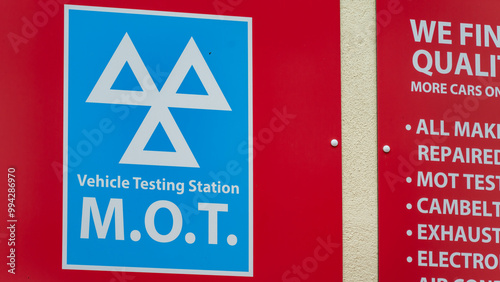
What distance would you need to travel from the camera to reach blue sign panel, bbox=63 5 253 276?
6773mm

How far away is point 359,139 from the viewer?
23.3ft

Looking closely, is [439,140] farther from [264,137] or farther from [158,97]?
[158,97]

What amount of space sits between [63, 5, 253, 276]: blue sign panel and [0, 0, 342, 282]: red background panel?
0.21 feet

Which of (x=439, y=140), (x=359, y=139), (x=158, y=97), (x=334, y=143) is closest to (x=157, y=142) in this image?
(x=158, y=97)

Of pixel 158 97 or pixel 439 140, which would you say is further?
pixel 439 140

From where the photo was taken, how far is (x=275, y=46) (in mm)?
7113

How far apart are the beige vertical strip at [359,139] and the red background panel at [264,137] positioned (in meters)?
0.06

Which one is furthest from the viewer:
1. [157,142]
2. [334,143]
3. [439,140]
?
[439,140]

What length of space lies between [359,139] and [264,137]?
0.58 meters

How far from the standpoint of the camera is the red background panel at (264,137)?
22.0 feet

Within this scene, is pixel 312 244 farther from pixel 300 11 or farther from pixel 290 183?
pixel 300 11

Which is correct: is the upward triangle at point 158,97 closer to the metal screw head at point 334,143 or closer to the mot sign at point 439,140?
the metal screw head at point 334,143

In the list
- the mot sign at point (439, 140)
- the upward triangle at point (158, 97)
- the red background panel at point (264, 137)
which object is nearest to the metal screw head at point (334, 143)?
the red background panel at point (264, 137)

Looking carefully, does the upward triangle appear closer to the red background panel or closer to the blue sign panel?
the blue sign panel
